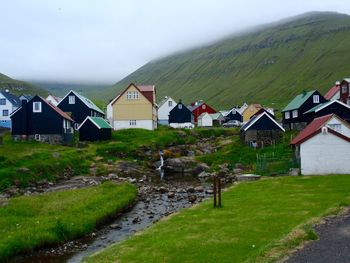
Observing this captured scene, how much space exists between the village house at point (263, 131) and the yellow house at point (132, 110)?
22438 millimetres

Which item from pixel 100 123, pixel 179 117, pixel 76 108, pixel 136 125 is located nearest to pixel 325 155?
pixel 100 123

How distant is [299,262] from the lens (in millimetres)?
16031

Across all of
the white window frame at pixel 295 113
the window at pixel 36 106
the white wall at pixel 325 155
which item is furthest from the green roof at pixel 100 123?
the white wall at pixel 325 155

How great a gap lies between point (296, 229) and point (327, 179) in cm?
2165

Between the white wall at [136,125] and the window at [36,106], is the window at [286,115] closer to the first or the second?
the white wall at [136,125]

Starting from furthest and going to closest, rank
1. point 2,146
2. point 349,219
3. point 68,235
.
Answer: point 2,146 → point 68,235 → point 349,219

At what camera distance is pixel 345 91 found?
87.6m

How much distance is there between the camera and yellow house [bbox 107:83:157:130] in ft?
283

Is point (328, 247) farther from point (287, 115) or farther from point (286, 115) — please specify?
point (286, 115)

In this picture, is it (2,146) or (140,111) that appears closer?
(2,146)

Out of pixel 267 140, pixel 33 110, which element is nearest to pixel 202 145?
pixel 267 140

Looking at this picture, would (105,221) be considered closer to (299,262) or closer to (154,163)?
(299,262)

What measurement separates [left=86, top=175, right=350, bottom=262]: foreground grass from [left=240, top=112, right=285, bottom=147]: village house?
36.4 meters

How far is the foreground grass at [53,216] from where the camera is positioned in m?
23.9
